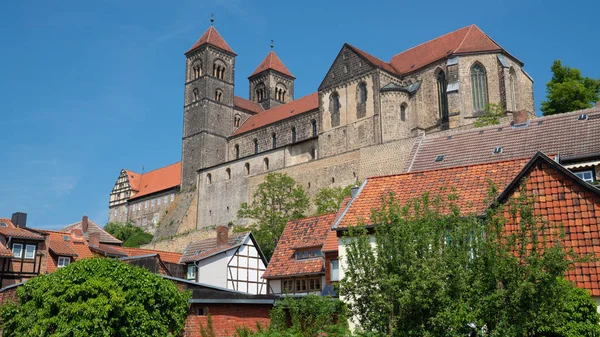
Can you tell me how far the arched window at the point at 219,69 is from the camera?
86.5 metres

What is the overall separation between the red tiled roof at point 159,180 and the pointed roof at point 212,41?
16.7 meters

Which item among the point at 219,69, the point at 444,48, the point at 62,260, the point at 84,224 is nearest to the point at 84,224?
the point at 84,224

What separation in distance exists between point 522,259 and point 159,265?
22.2 metres

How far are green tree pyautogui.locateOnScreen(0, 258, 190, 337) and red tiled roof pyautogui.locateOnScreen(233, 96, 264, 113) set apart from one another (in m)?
67.8

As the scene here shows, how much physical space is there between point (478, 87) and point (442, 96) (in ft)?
11.6

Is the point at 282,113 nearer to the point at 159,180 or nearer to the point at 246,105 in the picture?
the point at 246,105

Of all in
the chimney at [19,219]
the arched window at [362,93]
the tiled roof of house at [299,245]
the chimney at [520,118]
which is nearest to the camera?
the tiled roof of house at [299,245]

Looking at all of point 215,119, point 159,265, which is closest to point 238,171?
point 215,119

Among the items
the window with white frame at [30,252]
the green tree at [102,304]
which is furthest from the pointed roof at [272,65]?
the green tree at [102,304]

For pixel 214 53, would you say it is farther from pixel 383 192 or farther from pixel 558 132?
pixel 383 192

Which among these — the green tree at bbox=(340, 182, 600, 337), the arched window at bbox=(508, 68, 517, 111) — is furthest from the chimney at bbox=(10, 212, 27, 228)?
the arched window at bbox=(508, 68, 517, 111)

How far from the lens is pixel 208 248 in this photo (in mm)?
38750

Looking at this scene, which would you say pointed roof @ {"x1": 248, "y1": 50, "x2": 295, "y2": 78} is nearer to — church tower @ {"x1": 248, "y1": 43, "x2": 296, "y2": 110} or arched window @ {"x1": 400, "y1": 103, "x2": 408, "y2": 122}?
church tower @ {"x1": 248, "y1": 43, "x2": 296, "y2": 110}

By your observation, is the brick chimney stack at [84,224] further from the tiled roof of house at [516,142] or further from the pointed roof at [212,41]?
the pointed roof at [212,41]
